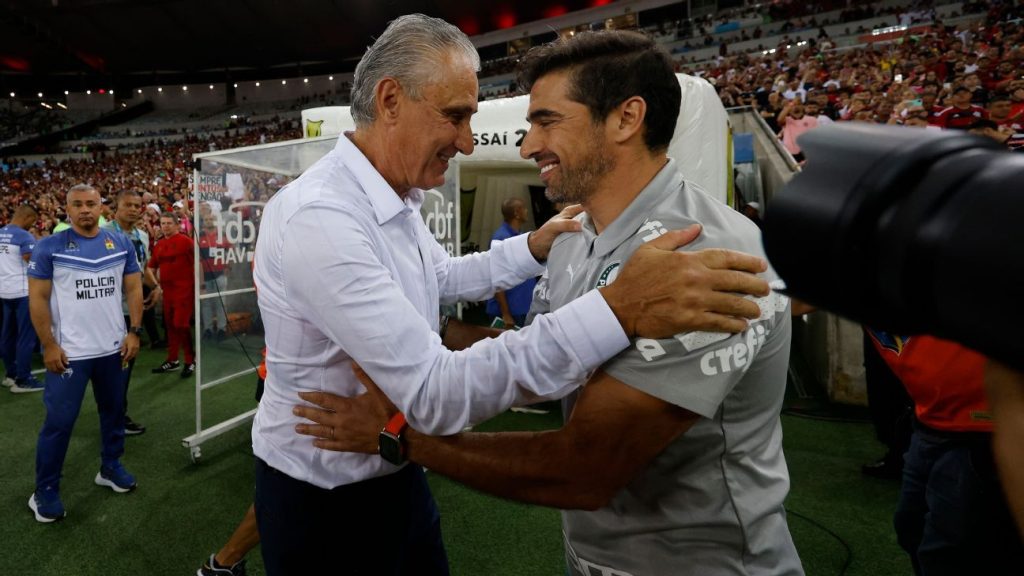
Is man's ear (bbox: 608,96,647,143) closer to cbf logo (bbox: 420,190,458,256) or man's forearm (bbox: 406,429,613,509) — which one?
man's forearm (bbox: 406,429,613,509)

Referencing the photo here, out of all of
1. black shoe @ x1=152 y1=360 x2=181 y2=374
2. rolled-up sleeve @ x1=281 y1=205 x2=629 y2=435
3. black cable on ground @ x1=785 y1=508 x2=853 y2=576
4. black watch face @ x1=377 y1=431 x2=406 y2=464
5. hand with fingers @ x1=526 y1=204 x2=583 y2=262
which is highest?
hand with fingers @ x1=526 y1=204 x2=583 y2=262

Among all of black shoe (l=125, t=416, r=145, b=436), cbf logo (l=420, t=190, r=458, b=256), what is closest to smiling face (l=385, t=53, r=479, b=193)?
cbf logo (l=420, t=190, r=458, b=256)

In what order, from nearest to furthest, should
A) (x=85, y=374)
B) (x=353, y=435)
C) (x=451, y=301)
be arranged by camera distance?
1. (x=353, y=435)
2. (x=451, y=301)
3. (x=85, y=374)

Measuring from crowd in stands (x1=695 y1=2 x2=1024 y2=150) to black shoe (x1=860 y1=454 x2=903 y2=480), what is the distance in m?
2.03

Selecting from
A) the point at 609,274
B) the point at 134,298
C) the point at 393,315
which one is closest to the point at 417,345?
the point at 393,315

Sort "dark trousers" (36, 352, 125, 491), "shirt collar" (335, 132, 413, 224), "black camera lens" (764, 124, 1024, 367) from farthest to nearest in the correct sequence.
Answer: "dark trousers" (36, 352, 125, 491), "shirt collar" (335, 132, 413, 224), "black camera lens" (764, 124, 1024, 367)

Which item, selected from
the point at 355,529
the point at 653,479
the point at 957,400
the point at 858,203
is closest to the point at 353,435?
the point at 355,529

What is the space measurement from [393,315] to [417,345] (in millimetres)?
72

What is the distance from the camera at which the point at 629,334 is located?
97 centimetres

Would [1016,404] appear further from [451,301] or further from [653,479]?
[451,301]

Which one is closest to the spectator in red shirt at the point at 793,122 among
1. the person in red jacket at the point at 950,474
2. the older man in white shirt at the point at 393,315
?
the person in red jacket at the point at 950,474

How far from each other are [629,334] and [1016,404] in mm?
559

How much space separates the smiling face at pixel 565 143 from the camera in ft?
4.47

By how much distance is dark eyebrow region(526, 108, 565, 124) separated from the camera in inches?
55.7
